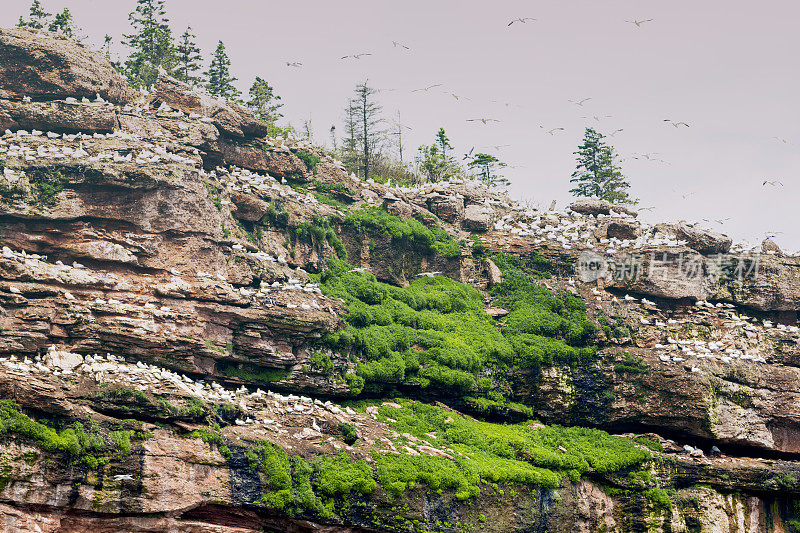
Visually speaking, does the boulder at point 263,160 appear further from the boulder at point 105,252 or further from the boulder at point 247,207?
the boulder at point 105,252

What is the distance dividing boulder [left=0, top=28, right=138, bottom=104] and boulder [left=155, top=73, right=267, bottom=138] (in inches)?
154

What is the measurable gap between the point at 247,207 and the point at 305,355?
9.93 m

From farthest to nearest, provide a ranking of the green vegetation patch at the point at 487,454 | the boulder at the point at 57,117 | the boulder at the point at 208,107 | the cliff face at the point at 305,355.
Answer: the boulder at the point at 208,107 → the boulder at the point at 57,117 → the green vegetation patch at the point at 487,454 → the cliff face at the point at 305,355

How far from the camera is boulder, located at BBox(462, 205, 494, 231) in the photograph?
1827 inches

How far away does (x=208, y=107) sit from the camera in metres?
41.3

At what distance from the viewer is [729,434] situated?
3378cm

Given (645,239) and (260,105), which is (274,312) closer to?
(645,239)

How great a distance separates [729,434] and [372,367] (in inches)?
658

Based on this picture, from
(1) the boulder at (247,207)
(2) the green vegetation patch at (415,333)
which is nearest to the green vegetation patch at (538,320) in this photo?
(2) the green vegetation patch at (415,333)

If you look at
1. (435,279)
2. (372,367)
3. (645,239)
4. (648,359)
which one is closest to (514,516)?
(372,367)

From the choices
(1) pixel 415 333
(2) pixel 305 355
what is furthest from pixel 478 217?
(2) pixel 305 355

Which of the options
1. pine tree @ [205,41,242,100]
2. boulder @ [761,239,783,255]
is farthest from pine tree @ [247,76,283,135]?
boulder @ [761,239,783,255]

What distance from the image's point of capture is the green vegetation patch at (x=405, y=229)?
1684 inches

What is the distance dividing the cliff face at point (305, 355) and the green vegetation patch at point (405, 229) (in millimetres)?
180
